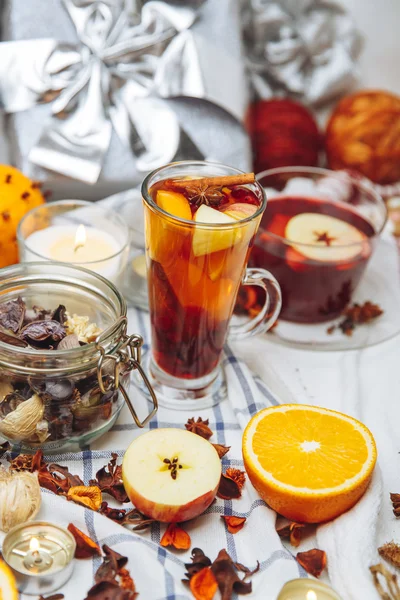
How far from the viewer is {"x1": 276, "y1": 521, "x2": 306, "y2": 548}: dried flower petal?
3.09ft

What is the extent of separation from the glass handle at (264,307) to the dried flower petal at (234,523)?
13.4 inches

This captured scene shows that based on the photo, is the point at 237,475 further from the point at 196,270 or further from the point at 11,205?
the point at 11,205

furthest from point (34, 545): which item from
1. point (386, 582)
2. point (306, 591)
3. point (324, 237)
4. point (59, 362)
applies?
point (324, 237)

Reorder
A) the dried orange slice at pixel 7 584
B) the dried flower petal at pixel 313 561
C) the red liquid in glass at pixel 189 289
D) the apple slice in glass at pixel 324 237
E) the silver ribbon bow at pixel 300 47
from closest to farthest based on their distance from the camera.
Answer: the dried orange slice at pixel 7 584 < the dried flower petal at pixel 313 561 < the red liquid in glass at pixel 189 289 < the apple slice in glass at pixel 324 237 < the silver ribbon bow at pixel 300 47

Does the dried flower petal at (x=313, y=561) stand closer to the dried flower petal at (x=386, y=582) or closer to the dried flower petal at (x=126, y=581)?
the dried flower petal at (x=386, y=582)

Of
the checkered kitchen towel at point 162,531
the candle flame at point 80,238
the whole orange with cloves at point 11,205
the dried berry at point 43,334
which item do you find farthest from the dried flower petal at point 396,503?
the whole orange with cloves at point 11,205

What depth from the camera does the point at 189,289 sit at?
3.43 feet

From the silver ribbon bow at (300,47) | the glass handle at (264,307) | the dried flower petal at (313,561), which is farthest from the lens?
the silver ribbon bow at (300,47)

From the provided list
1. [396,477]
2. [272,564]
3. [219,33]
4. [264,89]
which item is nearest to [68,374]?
[272,564]

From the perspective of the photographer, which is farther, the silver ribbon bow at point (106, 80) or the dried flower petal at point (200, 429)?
the silver ribbon bow at point (106, 80)

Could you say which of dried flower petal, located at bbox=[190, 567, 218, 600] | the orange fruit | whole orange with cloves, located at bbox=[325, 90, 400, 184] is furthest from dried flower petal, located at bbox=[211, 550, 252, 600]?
whole orange with cloves, located at bbox=[325, 90, 400, 184]

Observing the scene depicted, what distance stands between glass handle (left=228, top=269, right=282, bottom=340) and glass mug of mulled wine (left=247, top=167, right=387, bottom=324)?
11 cm

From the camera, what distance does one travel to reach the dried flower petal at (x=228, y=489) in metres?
0.98

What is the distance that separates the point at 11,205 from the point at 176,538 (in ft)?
2.19
